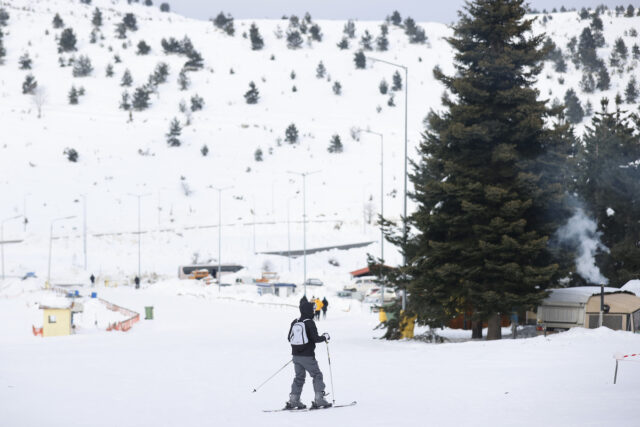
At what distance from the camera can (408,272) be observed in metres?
29.7


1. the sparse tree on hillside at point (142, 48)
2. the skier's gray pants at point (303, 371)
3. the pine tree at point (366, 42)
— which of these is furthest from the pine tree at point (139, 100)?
the skier's gray pants at point (303, 371)

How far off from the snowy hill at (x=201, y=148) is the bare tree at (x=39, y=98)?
0.64 metres

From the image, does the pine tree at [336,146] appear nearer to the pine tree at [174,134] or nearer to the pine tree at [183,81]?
the pine tree at [174,134]

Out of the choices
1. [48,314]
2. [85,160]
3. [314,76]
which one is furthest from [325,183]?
[48,314]

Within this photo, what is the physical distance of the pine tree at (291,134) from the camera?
125 m

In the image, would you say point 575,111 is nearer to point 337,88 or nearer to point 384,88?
point 384,88

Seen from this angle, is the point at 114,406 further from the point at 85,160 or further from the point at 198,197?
the point at 85,160

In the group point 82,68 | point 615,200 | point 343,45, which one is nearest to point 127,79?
point 82,68

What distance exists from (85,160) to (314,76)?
5537cm

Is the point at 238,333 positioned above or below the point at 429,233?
below

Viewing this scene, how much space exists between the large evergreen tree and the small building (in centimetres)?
1770

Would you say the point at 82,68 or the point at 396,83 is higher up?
the point at 82,68

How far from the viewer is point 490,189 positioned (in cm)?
2784

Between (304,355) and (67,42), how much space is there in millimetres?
156459
